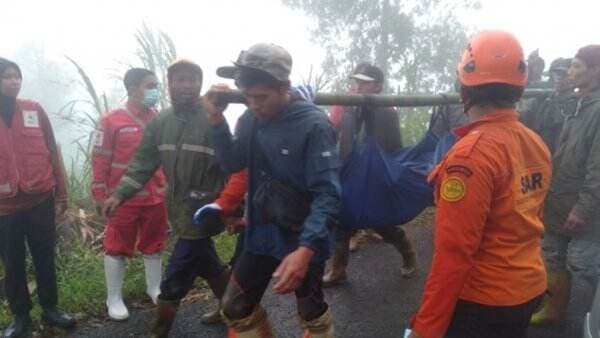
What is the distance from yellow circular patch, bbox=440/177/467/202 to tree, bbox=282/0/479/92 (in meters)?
17.3

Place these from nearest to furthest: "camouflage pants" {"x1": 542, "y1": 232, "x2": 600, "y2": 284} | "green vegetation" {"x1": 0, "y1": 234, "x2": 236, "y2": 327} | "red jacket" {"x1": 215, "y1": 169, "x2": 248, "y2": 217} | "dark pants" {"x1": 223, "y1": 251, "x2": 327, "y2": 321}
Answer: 1. "dark pants" {"x1": 223, "y1": 251, "x2": 327, "y2": 321}
2. "red jacket" {"x1": 215, "y1": 169, "x2": 248, "y2": 217}
3. "camouflage pants" {"x1": 542, "y1": 232, "x2": 600, "y2": 284}
4. "green vegetation" {"x1": 0, "y1": 234, "x2": 236, "y2": 327}

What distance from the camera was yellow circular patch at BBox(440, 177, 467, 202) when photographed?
1631 millimetres

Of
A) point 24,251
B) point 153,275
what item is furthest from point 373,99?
point 24,251

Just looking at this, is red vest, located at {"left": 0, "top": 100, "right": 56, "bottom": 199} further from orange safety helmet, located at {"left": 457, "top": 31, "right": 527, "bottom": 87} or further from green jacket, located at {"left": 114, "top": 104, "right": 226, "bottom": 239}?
orange safety helmet, located at {"left": 457, "top": 31, "right": 527, "bottom": 87}

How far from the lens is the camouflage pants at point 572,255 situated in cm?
336

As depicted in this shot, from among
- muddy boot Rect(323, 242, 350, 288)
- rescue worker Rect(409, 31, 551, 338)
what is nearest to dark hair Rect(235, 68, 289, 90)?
rescue worker Rect(409, 31, 551, 338)

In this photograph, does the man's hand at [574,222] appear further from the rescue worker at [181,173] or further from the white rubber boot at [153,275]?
the white rubber boot at [153,275]

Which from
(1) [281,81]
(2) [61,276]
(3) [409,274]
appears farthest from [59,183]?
(3) [409,274]

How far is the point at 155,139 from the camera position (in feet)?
11.5

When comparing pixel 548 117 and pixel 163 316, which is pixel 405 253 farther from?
pixel 163 316

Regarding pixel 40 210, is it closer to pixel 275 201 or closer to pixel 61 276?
pixel 61 276

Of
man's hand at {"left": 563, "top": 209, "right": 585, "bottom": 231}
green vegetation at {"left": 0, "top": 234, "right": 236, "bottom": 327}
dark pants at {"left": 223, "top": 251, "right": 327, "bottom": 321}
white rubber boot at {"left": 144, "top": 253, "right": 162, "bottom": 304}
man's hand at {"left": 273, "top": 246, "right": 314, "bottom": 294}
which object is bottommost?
green vegetation at {"left": 0, "top": 234, "right": 236, "bottom": 327}

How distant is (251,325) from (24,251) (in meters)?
2.12

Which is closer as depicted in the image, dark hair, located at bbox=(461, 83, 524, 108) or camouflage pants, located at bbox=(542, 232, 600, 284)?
dark hair, located at bbox=(461, 83, 524, 108)
